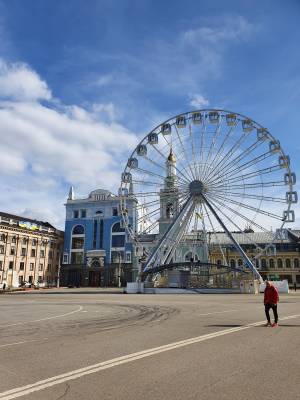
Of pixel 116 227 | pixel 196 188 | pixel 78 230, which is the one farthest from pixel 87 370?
pixel 78 230

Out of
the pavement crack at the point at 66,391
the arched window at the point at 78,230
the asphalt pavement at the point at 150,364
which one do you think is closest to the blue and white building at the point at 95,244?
the arched window at the point at 78,230

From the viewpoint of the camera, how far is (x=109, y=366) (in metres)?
7.59

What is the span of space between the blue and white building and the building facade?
12.4ft

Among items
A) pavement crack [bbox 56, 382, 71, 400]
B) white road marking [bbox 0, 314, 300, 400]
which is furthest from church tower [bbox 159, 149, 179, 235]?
pavement crack [bbox 56, 382, 71, 400]

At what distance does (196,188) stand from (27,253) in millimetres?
51882

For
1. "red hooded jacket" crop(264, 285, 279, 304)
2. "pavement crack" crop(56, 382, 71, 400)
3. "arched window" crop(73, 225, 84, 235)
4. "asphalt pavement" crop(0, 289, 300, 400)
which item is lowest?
"pavement crack" crop(56, 382, 71, 400)

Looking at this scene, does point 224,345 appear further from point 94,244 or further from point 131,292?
point 94,244

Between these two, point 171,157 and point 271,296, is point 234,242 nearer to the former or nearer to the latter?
point 171,157

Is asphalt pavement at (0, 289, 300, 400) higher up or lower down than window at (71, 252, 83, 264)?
lower down

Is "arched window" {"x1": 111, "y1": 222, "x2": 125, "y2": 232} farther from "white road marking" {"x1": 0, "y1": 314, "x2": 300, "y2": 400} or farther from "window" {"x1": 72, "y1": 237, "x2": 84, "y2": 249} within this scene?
"white road marking" {"x1": 0, "y1": 314, "x2": 300, "y2": 400}

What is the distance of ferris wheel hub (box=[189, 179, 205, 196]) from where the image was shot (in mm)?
48562

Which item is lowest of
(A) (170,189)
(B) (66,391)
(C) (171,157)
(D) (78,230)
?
(B) (66,391)

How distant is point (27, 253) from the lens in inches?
3383

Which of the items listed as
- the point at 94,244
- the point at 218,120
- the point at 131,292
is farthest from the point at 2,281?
the point at 218,120
